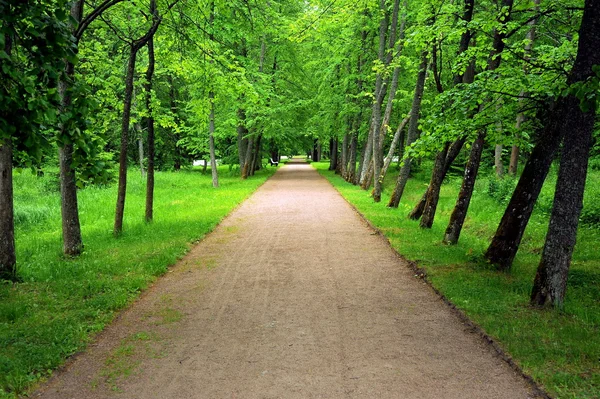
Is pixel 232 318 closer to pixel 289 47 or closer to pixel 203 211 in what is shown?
pixel 203 211

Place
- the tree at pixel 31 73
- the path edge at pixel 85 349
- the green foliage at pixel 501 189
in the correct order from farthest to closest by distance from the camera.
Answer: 1. the green foliage at pixel 501 189
2. the path edge at pixel 85 349
3. the tree at pixel 31 73

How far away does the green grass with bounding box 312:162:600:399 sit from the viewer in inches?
160

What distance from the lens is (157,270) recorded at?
720 centimetres

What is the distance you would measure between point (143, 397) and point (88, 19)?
6.64 meters

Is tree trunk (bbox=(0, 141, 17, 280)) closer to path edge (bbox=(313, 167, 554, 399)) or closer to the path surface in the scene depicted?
the path surface

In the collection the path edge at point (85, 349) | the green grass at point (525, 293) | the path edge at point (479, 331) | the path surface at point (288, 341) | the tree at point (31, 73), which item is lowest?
the path edge at point (85, 349)

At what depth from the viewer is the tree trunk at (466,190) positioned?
8.38 meters

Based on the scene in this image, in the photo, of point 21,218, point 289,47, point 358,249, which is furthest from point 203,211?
point 289,47

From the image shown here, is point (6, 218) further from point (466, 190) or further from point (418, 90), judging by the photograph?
point (418, 90)

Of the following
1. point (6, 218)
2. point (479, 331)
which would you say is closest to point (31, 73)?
point (6, 218)

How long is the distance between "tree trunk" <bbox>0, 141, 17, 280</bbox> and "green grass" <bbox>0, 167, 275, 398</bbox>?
0.24 metres

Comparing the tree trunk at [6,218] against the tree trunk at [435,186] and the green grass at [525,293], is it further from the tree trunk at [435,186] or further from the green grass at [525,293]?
the tree trunk at [435,186]

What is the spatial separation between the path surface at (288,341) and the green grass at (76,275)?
11.0 inches

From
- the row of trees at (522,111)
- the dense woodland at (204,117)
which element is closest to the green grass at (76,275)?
the dense woodland at (204,117)
